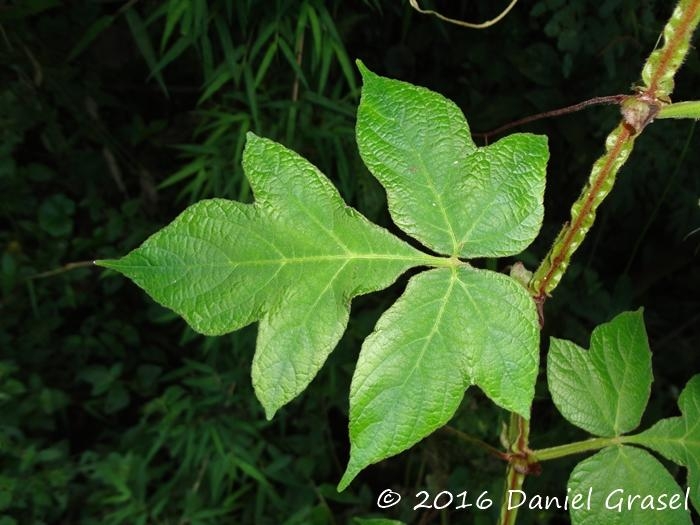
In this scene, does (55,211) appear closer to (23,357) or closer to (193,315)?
(23,357)

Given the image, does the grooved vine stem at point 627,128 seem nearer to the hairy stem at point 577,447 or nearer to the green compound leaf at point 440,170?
the green compound leaf at point 440,170

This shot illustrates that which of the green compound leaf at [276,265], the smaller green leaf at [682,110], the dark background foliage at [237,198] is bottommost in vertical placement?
the dark background foliage at [237,198]

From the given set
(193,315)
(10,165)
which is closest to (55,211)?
(10,165)

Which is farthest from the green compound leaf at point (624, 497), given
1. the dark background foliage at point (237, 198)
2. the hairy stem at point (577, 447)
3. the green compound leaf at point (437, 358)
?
the dark background foliage at point (237, 198)

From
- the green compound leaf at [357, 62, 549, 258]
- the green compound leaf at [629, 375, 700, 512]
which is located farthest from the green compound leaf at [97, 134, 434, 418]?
the green compound leaf at [629, 375, 700, 512]

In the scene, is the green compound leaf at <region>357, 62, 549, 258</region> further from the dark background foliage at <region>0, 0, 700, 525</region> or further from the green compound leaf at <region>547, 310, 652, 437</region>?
the dark background foliage at <region>0, 0, 700, 525</region>
